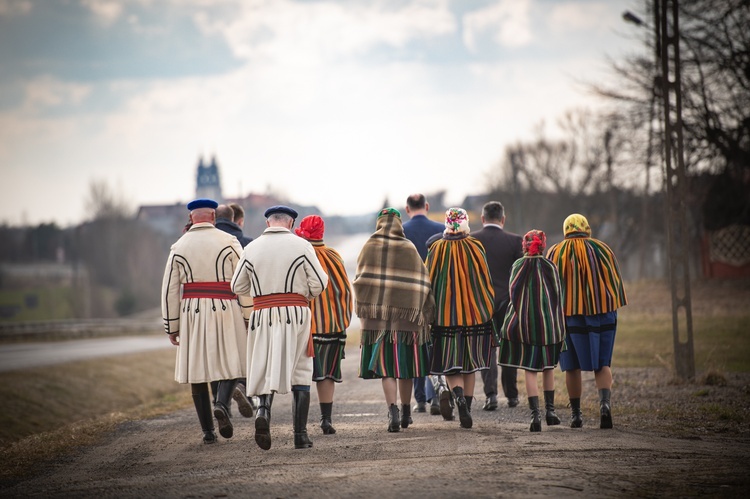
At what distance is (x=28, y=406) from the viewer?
18.8 metres

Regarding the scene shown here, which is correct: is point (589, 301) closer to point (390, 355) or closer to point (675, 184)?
point (390, 355)

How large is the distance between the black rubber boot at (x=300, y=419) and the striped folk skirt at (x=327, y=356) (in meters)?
0.64

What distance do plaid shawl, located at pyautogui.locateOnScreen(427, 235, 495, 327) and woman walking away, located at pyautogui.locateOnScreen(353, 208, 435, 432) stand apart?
0.70 ft

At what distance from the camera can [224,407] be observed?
9.00m

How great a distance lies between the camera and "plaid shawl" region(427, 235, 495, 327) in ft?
31.6

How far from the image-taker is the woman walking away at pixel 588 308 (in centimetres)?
954

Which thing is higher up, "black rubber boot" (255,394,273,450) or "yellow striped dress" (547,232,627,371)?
"yellow striped dress" (547,232,627,371)

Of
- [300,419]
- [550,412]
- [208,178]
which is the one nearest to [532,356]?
[550,412]

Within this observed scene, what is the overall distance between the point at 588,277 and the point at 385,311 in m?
2.12

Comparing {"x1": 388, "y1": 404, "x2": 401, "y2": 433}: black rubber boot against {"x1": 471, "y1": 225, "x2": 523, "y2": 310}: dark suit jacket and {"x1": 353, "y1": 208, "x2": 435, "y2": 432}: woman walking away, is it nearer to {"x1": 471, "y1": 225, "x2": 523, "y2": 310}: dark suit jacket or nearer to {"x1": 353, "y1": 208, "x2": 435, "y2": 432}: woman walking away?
{"x1": 353, "y1": 208, "x2": 435, "y2": 432}: woman walking away

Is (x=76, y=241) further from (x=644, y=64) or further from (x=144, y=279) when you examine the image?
(x=644, y=64)

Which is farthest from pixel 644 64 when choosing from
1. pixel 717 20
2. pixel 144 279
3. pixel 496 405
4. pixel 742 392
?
pixel 144 279

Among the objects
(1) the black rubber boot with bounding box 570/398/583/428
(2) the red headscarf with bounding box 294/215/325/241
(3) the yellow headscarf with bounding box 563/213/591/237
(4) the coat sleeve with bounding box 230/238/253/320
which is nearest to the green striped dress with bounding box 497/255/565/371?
(1) the black rubber boot with bounding box 570/398/583/428

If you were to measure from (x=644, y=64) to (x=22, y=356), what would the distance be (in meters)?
20.8
